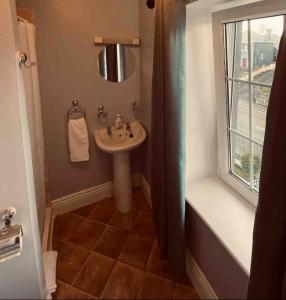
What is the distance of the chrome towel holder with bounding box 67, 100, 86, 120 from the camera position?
2475 mm

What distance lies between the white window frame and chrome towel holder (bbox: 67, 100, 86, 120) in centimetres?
132

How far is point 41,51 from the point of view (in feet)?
7.27

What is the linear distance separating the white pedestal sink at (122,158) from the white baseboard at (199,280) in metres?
0.96

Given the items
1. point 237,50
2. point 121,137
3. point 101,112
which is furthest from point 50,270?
point 237,50

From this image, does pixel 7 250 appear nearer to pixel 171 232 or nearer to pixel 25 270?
pixel 25 270

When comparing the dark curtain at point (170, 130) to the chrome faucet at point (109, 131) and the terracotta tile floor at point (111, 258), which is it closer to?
the terracotta tile floor at point (111, 258)

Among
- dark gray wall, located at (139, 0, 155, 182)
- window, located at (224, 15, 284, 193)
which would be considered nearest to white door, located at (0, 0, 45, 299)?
window, located at (224, 15, 284, 193)

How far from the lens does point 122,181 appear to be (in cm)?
265

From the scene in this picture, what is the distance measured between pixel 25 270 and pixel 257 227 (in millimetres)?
1015

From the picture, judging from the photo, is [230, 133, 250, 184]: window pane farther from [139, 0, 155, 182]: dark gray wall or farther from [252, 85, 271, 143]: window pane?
[139, 0, 155, 182]: dark gray wall

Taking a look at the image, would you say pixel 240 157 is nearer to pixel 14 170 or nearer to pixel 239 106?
pixel 239 106

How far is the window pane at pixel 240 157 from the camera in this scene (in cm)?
166

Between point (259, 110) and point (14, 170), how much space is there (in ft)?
4.07

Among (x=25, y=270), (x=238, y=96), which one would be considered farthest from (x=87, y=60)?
(x=25, y=270)
